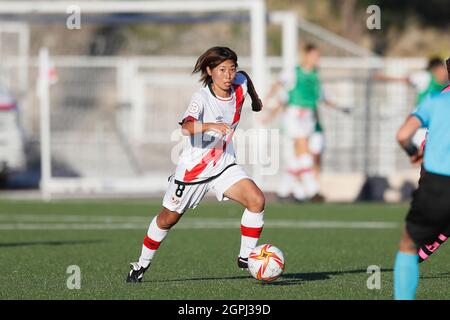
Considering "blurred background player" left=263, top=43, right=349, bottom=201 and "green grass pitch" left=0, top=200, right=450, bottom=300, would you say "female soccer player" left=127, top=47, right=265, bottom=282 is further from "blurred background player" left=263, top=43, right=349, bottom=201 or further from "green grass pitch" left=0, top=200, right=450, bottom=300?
"blurred background player" left=263, top=43, right=349, bottom=201

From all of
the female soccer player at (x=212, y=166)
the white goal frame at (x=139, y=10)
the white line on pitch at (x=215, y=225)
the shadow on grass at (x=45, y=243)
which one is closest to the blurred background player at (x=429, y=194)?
the female soccer player at (x=212, y=166)

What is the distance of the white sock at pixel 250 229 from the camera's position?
9.66 m

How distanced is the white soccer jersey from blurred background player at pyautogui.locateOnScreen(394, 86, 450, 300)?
244 centimetres

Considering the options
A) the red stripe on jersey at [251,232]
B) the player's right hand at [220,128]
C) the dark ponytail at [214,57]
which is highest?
the dark ponytail at [214,57]

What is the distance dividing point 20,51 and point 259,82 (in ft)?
26.5

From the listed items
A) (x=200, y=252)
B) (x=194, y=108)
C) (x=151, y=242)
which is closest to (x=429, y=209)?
(x=194, y=108)

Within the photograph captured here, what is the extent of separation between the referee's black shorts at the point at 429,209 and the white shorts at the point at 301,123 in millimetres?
12626

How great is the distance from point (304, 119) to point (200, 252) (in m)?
7.93

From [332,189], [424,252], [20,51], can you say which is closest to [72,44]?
[20,51]

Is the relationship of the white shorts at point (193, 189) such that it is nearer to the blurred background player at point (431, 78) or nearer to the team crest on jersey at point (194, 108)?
the team crest on jersey at point (194, 108)

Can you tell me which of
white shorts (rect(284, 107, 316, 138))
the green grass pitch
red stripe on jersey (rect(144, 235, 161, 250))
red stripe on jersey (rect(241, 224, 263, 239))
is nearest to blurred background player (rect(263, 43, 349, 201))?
white shorts (rect(284, 107, 316, 138))
